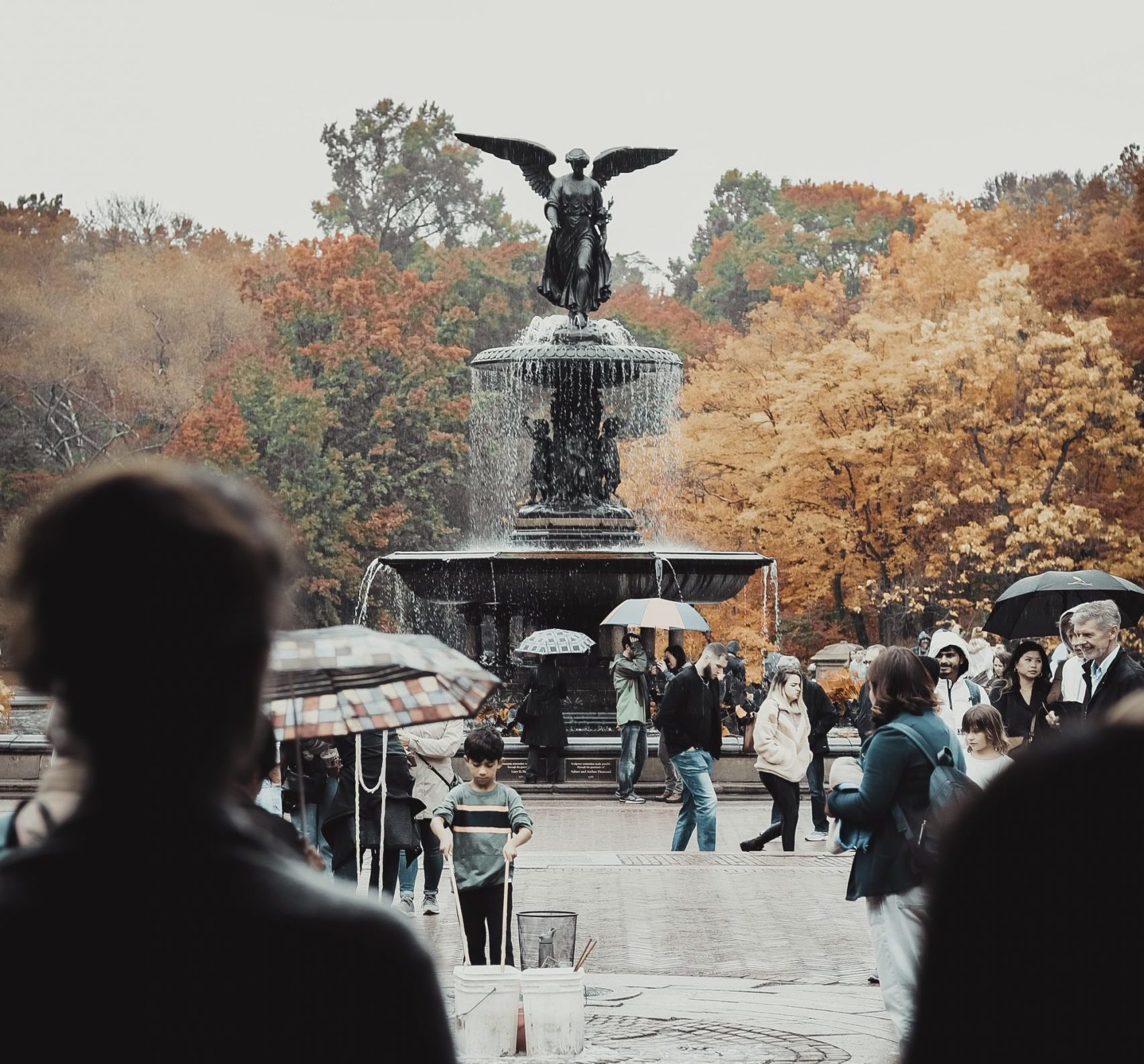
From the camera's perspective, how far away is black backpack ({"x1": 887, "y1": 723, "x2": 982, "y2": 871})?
7113 millimetres

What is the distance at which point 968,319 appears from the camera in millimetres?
40219

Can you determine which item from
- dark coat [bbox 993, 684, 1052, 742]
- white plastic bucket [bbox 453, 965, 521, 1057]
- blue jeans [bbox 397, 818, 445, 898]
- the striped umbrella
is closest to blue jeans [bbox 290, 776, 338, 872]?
blue jeans [bbox 397, 818, 445, 898]

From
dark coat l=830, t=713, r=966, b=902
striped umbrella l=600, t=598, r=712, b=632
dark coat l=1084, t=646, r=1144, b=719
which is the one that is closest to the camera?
dark coat l=830, t=713, r=966, b=902

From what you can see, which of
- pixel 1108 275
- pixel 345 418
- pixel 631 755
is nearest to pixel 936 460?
pixel 1108 275

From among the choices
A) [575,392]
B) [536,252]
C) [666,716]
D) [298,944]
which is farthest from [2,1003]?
[536,252]

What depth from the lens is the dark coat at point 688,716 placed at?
16.0 metres

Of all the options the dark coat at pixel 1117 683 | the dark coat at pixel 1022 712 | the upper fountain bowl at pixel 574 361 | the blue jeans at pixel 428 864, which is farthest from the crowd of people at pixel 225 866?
the upper fountain bowl at pixel 574 361

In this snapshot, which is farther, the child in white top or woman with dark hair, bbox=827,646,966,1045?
the child in white top

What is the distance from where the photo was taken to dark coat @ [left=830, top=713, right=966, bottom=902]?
725 cm

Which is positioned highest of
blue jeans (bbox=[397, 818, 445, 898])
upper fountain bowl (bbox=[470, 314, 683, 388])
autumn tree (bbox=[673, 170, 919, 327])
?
autumn tree (bbox=[673, 170, 919, 327])

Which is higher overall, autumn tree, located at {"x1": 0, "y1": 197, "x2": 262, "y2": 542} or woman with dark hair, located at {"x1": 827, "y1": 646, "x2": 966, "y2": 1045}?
autumn tree, located at {"x1": 0, "y1": 197, "x2": 262, "y2": 542}

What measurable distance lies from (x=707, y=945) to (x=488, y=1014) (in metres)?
3.45

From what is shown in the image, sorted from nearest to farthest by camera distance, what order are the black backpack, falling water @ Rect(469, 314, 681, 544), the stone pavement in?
the black backpack < the stone pavement < falling water @ Rect(469, 314, 681, 544)

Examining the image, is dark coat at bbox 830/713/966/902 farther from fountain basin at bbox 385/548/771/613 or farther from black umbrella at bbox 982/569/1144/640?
fountain basin at bbox 385/548/771/613
